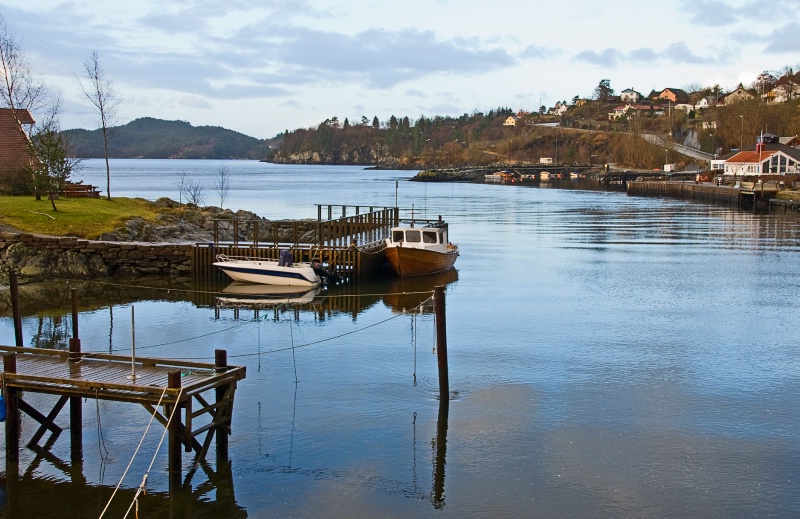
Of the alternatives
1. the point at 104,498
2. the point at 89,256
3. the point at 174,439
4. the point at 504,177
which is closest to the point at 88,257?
the point at 89,256

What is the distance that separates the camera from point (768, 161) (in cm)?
11675

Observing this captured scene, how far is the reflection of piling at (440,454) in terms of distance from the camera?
50.5ft

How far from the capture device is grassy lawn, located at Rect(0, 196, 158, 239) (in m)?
43.1

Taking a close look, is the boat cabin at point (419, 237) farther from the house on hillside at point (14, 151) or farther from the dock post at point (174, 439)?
the dock post at point (174, 439)

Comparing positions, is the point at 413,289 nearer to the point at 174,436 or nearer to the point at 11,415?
the point at 11,415

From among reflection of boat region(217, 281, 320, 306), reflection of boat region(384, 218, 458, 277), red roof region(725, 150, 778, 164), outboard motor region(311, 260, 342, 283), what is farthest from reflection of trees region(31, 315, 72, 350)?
red roof region(725, 150, 778, 164)

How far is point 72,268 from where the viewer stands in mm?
39812

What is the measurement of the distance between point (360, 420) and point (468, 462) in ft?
10.9

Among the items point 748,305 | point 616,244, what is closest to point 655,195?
point 616,244

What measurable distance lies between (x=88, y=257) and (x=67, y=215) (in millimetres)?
6261

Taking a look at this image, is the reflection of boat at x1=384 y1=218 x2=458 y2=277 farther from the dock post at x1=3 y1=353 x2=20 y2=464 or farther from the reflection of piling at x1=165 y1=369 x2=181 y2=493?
the reflection of piling at x1=165 y1=369 x2=181 y2=493

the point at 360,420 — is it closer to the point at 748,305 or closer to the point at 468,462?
the point at 468,462

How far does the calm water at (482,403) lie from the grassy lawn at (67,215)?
20.9 ft

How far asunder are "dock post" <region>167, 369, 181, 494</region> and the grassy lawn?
30.6 meters
